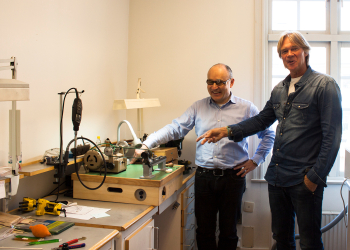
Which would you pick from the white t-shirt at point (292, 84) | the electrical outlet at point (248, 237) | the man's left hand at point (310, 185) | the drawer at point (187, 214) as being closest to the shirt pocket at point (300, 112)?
the white t-shirt at point (292, 84)

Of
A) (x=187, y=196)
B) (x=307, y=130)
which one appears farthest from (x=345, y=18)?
(x=187, y=196)

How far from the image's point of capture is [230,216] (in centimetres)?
218

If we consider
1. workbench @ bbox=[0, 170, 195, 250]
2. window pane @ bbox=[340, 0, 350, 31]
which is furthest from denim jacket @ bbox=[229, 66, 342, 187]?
window pane @ bbox=[340, 0, 350, 31]

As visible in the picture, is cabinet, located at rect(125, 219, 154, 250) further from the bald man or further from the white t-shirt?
the white t-shirt

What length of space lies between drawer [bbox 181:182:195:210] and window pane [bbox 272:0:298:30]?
1.78 m

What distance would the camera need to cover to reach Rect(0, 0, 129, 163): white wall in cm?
173

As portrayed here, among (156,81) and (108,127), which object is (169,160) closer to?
(108,127)

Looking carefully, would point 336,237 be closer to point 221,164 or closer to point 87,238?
point 221,164

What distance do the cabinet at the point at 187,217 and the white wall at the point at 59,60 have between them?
898 millimetres

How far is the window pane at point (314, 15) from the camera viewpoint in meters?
2.98

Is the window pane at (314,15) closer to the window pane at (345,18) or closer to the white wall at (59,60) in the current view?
the window pane at (345,18)

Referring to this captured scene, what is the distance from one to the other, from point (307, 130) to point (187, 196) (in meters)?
1.16

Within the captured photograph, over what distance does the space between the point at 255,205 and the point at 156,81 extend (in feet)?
5.26

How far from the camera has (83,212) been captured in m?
1.62
